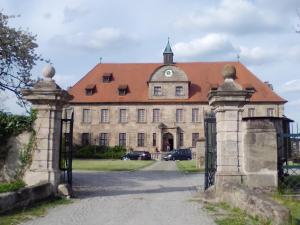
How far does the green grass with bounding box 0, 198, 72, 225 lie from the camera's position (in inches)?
340

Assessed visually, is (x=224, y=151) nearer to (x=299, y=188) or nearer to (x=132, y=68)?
(x=299, y=188)

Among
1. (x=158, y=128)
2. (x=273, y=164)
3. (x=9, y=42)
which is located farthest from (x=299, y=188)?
(x=158, y=128)

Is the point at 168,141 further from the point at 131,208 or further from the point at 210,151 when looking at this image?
the point at 131,208

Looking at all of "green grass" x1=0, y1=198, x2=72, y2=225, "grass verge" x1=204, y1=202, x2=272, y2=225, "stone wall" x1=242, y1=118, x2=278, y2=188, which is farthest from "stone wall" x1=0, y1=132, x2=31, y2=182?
"stone wall" x1=242, y1=118, x2=278, y2=188

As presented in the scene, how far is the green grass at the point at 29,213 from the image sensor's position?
8.65 metres

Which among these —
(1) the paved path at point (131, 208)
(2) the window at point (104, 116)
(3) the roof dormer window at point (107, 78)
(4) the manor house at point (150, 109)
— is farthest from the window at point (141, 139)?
(1) the paved path at point (131, 208)

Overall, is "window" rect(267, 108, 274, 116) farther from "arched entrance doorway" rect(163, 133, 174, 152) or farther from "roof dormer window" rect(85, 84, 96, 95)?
"roof dormer window" rect(85, 84, 96, 95)

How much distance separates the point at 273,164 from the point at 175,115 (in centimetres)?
4539

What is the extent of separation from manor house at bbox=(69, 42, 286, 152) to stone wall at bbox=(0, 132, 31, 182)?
44195 millimetres

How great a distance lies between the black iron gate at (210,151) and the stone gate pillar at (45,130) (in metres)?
4.38

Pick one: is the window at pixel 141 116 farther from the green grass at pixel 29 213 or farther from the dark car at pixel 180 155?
the green grass at pixel 29 213

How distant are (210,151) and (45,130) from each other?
16.4 feet

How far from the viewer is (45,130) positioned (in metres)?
12.7

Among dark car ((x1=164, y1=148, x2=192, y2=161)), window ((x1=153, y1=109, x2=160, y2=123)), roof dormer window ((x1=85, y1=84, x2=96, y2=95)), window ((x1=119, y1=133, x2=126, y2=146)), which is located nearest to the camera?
dark car ((x1=164, y1=148, x2=192, y2=161))
